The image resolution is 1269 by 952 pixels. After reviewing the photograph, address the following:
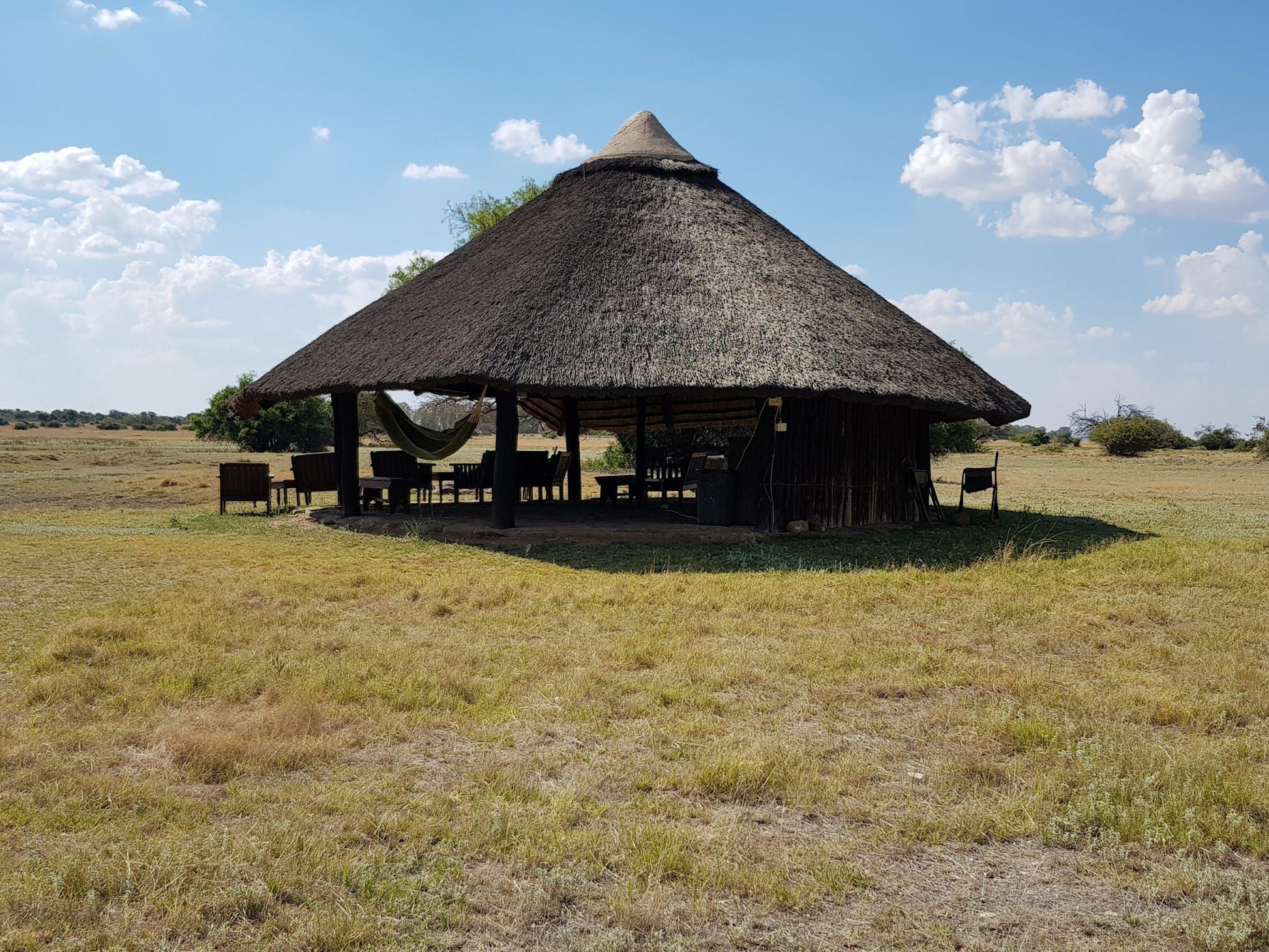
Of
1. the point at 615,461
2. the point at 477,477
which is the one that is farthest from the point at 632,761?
the point at 615,461

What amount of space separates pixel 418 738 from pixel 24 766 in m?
1.69

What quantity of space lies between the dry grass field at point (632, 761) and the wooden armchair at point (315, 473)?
6237 millimetres

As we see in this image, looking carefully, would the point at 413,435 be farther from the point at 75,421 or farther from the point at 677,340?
the point at 75,421

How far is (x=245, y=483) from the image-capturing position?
52.2 feet

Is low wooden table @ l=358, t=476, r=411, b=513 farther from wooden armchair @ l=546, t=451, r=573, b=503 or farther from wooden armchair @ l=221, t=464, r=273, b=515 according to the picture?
wooden armchair @ l=546, t=451, r=573, b=503

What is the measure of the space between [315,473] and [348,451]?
1705 mm

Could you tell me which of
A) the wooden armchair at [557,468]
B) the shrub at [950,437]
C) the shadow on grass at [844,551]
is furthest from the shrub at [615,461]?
the shadow on grass at [844,551]

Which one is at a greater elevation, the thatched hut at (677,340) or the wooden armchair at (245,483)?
the thatched hut at (677,340)

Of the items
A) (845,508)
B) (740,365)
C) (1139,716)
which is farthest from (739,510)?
(1139,716)

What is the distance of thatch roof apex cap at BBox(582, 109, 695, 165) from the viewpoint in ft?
51.9

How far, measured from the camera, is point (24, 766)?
4.15 meters

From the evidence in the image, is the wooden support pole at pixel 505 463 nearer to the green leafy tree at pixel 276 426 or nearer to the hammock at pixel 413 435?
the hammock at pixel 413 435

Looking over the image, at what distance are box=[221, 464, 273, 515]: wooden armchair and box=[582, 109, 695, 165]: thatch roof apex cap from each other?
7.56m

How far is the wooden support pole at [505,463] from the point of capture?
12.0 metres
